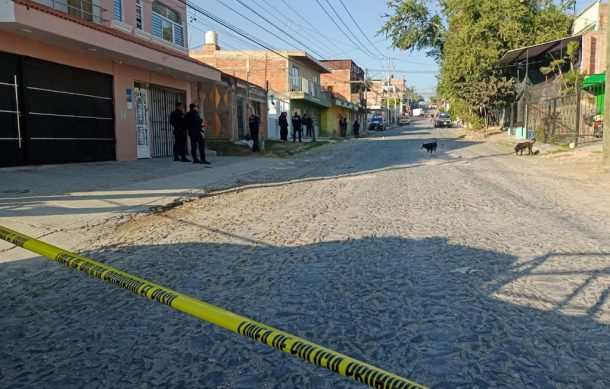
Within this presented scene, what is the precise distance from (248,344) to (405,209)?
5.24 meters

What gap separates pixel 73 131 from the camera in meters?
14.0

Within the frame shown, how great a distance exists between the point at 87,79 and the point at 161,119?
4663 millimetres

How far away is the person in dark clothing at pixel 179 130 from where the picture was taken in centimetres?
1567

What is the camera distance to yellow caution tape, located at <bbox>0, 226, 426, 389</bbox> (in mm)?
1739

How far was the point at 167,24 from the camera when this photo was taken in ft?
66.7

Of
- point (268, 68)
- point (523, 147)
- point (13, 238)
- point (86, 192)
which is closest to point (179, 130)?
point (86, 192)

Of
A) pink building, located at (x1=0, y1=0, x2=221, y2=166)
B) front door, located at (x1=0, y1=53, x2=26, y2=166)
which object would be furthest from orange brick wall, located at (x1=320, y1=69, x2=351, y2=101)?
front door, located at (x1=0, y1=53, x2=26, y2=166)

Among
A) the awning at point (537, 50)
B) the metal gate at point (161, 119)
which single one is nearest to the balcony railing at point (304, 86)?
the awning at point (537, 50)

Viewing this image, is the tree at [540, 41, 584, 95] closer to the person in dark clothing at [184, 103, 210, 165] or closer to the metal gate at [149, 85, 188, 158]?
the person in dark clothing at [184, 103, 210, 165]

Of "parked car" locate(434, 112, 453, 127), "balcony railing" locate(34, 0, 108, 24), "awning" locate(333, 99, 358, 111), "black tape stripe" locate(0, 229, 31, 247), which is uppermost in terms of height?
"balcony railing" locate(34, 0, 108, 24)

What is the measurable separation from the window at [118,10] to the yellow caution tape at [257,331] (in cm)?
1560

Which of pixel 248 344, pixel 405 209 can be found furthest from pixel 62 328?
pixel 405 209

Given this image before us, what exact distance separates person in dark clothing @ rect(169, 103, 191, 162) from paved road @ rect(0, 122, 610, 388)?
27.5ft

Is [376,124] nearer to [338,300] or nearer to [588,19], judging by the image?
[588,19]
